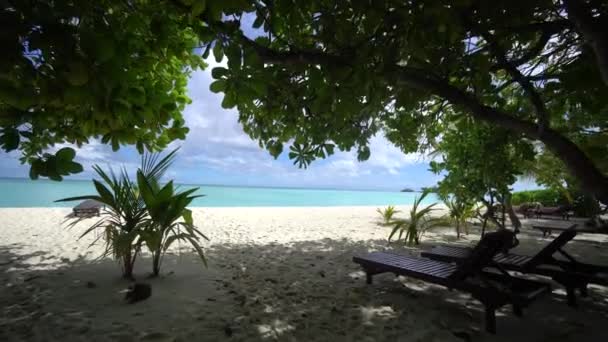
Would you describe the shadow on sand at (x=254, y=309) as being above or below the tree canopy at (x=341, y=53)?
below

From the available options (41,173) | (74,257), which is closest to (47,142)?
(41,173)

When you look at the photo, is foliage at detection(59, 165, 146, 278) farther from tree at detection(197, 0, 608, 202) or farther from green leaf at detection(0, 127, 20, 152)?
green leaf at detection(0, 127, 20, 152)

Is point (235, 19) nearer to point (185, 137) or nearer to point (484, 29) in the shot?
point (185, 137)

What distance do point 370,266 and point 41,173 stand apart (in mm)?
2931

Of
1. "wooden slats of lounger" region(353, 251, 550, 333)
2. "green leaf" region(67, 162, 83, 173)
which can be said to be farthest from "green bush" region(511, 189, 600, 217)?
"green leaf" region(67, 162, 83, 173)

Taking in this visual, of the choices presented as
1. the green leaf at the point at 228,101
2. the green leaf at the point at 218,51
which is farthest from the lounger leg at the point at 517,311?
the green leaf at the point at 218,51

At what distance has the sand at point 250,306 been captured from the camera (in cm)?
208

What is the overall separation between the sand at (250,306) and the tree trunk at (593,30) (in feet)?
6.61

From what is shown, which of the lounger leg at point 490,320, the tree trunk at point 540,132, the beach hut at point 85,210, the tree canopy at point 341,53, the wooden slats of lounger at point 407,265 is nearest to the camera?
the tree canopy at point 341,53

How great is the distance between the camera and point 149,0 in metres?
1.80

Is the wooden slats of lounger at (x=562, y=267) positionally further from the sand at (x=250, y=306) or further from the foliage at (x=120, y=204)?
the foliage at (x=120, y=204)

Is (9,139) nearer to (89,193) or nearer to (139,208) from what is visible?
(139,208)

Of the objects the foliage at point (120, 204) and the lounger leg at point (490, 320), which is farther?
the foliage at point (120, 204)

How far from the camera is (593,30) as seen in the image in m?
1.76
